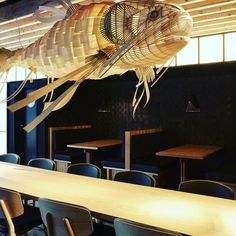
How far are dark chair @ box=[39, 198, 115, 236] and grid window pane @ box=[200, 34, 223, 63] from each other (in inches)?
161

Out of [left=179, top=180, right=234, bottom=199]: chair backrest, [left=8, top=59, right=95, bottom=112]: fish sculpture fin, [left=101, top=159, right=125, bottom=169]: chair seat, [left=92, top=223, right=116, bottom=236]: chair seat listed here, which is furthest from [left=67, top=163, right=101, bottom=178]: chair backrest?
[left=8, top=59, right=95, bottom=112]: fish sculpture fin

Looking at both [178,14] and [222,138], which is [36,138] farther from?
[178,14]

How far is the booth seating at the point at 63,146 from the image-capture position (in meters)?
5.36

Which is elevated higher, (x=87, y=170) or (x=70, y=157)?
(x=87, y=170)

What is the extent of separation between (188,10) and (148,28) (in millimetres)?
2545

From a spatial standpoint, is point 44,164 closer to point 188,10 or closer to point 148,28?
point 188,10

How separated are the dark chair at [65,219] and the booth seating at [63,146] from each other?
11.0 feet

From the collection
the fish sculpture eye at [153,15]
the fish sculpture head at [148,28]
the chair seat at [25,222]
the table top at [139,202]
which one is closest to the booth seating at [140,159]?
the table top at [139,202]

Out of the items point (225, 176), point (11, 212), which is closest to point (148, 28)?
point (11, 212)

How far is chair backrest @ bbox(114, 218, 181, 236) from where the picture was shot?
54.2 inches

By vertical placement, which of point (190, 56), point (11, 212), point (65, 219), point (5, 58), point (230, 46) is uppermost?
point (230, 46)

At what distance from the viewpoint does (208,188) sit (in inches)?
91.6

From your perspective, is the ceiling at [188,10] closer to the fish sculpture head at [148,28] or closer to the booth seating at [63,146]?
the fish sculpture head at [148,28]

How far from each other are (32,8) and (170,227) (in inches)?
87.6
